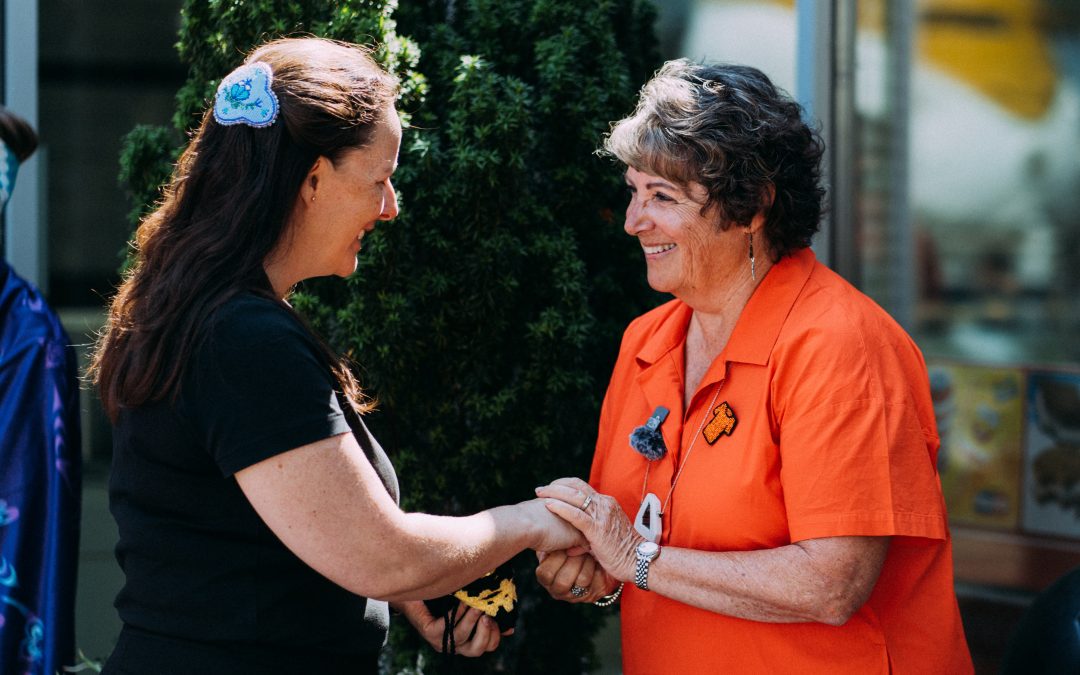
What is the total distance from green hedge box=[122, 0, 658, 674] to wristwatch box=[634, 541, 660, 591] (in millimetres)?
754

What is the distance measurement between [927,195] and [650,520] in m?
4.54

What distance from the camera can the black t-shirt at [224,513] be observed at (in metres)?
1.67

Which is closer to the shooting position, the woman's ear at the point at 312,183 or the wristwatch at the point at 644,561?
the woman's ear at the point at 312,183

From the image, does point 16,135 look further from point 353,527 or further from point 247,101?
point 353,527

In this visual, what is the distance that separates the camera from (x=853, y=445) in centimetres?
203

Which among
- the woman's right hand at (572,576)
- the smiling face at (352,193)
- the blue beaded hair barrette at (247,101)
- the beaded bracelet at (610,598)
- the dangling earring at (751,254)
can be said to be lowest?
the beaded bracelet at (610,598)

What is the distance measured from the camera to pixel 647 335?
8.50 ft

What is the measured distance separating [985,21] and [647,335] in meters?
4.48

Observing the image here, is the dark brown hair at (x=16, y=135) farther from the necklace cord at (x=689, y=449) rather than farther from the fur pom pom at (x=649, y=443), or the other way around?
the necklace cord at (x=689, y=449)

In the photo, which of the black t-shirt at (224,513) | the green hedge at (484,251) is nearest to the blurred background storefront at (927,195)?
the green hedge at (484,251)

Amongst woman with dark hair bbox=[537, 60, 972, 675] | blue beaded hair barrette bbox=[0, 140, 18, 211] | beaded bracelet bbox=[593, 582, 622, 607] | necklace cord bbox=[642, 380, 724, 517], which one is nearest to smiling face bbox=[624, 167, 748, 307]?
woman with dark hair bbox=[537, 60, 972, 675]

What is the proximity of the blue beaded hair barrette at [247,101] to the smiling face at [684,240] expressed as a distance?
86 cm

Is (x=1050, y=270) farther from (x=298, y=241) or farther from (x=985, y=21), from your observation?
(x=298, y=241)

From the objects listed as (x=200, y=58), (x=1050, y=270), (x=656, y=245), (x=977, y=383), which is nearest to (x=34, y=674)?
(x=200, y=58)
